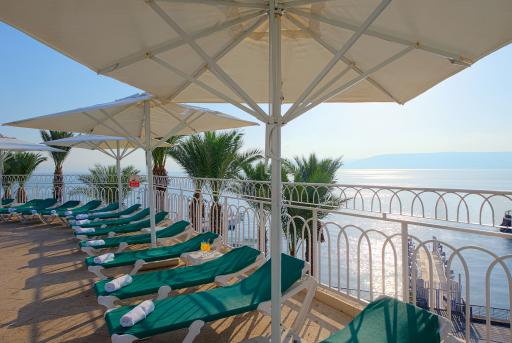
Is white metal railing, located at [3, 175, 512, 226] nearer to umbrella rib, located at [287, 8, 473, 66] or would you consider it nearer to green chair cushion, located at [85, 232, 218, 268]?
green chair cushion, located at [85, 232, 218, 268]

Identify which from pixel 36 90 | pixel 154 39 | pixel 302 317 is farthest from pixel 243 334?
pixel 36 90

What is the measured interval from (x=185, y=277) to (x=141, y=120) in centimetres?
405

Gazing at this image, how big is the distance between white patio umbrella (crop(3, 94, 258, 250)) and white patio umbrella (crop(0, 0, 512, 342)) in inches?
81.7

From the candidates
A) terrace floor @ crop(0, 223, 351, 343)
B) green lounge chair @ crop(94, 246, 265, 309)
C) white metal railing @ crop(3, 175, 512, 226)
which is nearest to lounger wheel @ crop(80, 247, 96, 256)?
terrace floor @ crop(0, 223, 351, 343)

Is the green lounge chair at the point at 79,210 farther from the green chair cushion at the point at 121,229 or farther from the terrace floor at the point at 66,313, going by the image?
the terrace floor at the point at 66,313

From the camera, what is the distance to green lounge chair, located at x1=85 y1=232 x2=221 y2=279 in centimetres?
469

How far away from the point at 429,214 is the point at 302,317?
4733mm

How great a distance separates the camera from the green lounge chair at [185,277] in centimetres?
355

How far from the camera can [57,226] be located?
31.9 ft

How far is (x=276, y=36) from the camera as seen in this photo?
2.40 m

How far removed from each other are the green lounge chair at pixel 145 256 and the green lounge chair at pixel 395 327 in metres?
3.06

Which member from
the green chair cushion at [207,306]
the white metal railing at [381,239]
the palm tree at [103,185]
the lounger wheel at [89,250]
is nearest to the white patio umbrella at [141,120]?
the lounger wheel at [89,250]

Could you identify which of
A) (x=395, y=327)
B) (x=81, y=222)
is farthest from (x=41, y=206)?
(x=395, y=327)

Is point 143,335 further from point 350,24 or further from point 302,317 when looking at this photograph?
point 350,24
